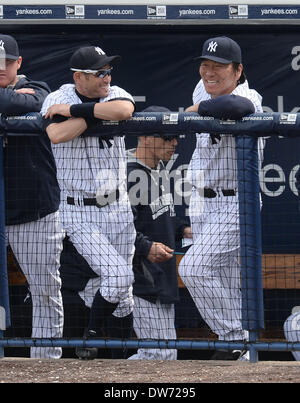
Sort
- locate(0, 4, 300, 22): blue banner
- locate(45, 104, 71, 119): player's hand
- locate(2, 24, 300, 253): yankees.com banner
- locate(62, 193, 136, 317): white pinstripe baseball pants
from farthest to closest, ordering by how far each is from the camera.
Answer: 1. locate(2, 24, 300, 253): yankees.com banner
2. locate(0, 4, 300, 22): blue banner
3. locate(62, 193, 136, 317): white pinstripe baseball pants
4. locate(45, 104, 71, 119): player's hand

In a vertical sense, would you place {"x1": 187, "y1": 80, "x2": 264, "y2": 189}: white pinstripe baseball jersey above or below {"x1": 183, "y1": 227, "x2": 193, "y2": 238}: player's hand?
above

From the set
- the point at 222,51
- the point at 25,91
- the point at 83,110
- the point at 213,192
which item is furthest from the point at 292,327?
the point at 25,91

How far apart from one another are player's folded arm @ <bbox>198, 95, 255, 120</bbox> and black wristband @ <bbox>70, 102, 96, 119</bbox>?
1.93ft

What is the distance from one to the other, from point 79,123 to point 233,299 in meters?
1.30

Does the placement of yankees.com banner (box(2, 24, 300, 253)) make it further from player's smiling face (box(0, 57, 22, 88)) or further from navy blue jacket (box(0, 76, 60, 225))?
navy blue jacket (box(0, 76, 60, 225))

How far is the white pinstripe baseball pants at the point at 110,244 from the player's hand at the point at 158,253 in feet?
0.54

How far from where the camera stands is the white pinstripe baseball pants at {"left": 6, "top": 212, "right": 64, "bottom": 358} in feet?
22.2

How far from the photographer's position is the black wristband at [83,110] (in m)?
6.34

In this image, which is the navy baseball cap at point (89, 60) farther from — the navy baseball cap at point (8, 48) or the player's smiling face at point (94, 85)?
the navy baseball cap at point (8, 48)

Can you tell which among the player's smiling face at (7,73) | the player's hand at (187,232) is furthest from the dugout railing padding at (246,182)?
the player's smiling face at (7,73)

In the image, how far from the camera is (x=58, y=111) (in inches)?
252

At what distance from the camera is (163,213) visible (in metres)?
6.93

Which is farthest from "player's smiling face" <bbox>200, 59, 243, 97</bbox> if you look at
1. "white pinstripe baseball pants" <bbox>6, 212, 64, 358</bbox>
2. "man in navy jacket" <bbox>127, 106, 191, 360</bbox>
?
"white pinstripe baseball pants" <bbox>6, 212, 64, 358</bbox>
